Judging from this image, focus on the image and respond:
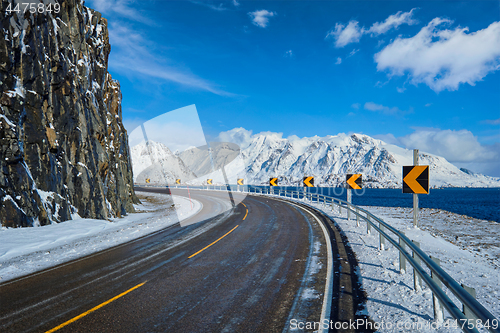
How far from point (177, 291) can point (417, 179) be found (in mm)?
9675

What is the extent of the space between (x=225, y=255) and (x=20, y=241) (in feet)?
27.7

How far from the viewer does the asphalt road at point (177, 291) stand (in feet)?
15.6

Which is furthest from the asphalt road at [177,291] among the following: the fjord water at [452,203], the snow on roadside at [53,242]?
the fjord water at [452,203]

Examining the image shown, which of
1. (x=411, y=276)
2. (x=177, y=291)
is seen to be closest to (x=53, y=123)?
(x=177, y=291)

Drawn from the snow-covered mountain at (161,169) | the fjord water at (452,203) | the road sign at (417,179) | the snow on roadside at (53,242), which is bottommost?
the fjord water at (452,203)

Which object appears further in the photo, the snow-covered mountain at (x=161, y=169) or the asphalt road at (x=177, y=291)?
the snow-covered mountain at (x=161, y=169)

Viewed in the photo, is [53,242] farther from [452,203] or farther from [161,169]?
[161,169]

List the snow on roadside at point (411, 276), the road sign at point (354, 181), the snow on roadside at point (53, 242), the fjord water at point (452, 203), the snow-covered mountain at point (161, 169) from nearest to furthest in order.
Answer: the snow on roadside at point (411, 276) → the snow on roadside at point (53, 242) → the road sign at point (354, 181) → the fjord water at point (452, 203) → the snow-covered mountain at point (161, 169)

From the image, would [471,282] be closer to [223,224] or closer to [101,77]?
[223,224]

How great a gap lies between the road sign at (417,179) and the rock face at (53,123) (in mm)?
16977

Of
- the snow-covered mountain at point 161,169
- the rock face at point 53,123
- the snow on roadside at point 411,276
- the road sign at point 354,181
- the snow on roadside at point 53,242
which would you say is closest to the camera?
the snow on roadside at point 411,276

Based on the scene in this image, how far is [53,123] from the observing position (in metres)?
15.9

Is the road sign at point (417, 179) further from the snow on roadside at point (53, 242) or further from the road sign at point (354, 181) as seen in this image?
the snow on roadside at point (53, 242)

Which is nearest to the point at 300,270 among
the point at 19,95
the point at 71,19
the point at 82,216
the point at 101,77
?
the point at 82,216
